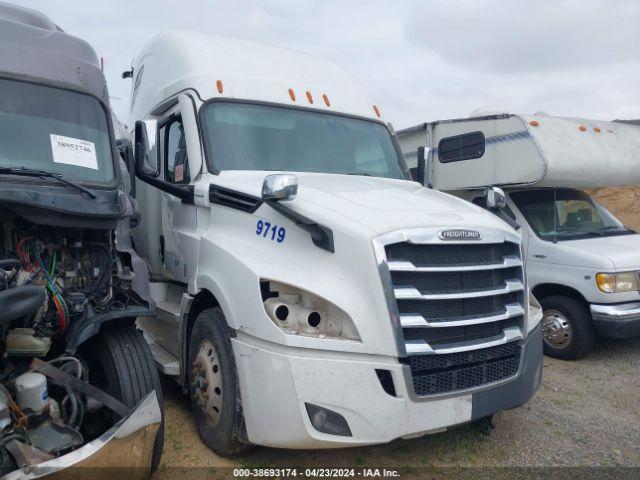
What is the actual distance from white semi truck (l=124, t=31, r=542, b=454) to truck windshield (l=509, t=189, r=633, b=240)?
8.88ft

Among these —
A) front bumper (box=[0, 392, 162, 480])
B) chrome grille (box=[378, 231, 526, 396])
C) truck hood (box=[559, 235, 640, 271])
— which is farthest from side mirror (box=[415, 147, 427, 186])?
front bumper (box=[0, 392, 162, 480])

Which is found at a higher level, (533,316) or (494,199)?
(494,199)

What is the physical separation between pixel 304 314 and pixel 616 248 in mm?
4682

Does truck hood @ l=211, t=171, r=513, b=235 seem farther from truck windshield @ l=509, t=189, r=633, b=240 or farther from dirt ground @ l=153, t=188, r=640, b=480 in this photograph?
truck windshield @ l=509, t=189, r=633, b=240

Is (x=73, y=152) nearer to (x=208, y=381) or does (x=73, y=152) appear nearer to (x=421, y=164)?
(x=208, y=381)

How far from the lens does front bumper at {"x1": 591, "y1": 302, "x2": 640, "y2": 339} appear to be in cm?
600

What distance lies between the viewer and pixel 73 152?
12.5ft

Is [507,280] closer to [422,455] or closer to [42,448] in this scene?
[422,455]

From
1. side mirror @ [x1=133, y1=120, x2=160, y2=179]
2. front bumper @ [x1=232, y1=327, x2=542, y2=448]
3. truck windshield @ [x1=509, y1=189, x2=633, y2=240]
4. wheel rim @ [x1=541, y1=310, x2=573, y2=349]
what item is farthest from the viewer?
truck windshield @ [x1=509, y1=189, x2=633, y2=240]

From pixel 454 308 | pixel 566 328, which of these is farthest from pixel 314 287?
pixel 566 328

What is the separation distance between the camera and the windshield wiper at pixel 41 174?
3.36m

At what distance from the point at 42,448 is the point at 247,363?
3.96 feet

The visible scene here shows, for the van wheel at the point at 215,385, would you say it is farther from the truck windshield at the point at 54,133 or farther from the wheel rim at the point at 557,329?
the wheel rim at the point at 557,329

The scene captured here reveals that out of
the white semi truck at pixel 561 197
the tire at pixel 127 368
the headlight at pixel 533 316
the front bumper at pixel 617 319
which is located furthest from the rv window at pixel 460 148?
the tire at pixel 127 368
